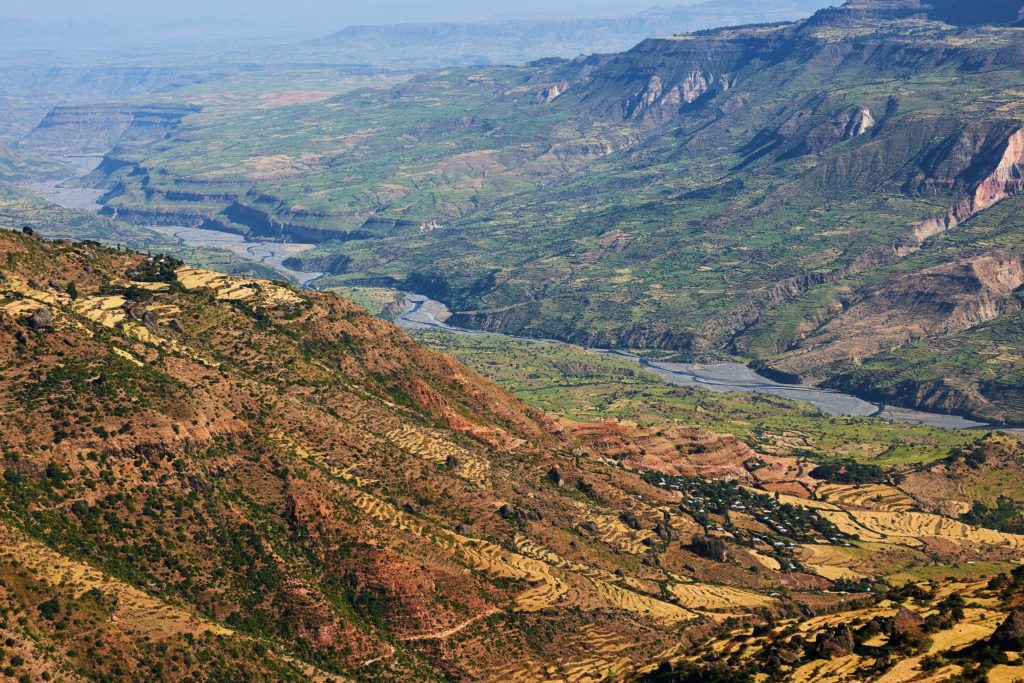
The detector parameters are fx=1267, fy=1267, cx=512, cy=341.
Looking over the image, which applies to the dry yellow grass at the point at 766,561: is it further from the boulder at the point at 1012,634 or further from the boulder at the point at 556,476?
the boulder at the point at 1012,634

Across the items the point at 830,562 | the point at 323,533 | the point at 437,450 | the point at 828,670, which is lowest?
the point at 830,562

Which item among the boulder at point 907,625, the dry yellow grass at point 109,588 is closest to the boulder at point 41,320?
the dry yellow grass at point 109,588

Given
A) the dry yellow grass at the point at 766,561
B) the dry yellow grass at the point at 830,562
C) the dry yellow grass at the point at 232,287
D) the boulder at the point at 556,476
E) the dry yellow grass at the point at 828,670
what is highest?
the dry yellow grass at the point at 232,287

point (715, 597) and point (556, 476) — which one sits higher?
point (556, 476)

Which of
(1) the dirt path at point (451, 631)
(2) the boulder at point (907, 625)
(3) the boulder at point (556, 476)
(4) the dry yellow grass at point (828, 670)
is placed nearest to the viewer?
(4) the dry yellow grass at point (828, 670)

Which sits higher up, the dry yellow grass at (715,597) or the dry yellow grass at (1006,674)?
the dry yellow grass at (1006,674)

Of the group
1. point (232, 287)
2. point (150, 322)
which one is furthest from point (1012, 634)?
point (232, 287)

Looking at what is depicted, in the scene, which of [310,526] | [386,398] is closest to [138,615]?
[310,526]

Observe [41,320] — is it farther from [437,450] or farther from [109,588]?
[437,450]

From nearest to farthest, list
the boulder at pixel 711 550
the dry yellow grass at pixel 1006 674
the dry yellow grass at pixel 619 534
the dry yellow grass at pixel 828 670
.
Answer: the dry yellow grass at pixel 1006 674 → the dry yellow grass at pixel 828 670 → the dry yellow grass at pixel 619 534 → the boulder at pixel 711 550

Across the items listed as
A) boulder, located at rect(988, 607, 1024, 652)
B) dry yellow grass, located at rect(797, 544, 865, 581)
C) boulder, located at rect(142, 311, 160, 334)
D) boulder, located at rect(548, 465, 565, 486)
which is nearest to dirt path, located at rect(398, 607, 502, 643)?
boulder, located at rect(548, 465, 565, 486)
